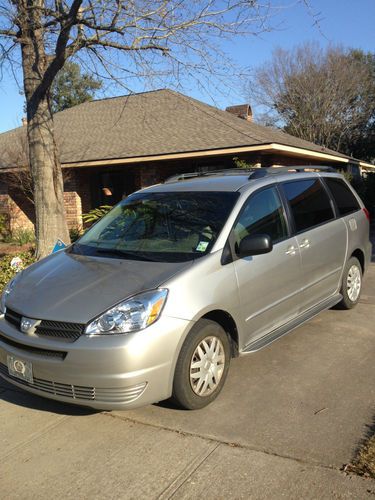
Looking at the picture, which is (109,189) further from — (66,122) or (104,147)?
(66,122)

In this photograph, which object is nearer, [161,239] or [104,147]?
[161,239]

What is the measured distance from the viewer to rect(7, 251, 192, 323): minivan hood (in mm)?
3307

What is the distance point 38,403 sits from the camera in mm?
3906

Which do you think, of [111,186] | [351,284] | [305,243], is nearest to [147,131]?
[111,186]

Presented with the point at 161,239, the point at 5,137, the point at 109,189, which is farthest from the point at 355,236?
the point at 5,137

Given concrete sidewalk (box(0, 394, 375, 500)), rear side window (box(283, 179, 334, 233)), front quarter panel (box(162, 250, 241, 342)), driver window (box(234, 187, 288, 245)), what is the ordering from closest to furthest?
concrete sidewalk (box(0, 394, 375, 500)) < front quarter panel (box(162, 250, 241, 342)) < driver window (box(234, 187, 288, 245)) < rear side window (box(283, 179, 334, 233))

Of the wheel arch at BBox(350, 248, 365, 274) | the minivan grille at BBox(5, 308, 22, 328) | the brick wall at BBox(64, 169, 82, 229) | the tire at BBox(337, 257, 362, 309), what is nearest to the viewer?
the minivan grille at BBox(5, 308, 22, 328)

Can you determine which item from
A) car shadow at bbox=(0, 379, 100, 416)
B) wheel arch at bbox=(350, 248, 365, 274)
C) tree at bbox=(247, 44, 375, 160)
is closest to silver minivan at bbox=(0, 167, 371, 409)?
car shadow at bbox=(0, 379, 100, 416)

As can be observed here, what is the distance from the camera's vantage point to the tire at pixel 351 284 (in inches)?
223

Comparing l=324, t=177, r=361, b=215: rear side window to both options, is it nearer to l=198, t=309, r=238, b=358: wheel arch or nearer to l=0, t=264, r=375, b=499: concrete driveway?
l=0, t=264, r=375, b=499: concrete driveway

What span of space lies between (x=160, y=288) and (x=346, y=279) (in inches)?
123

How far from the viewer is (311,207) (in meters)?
5.11

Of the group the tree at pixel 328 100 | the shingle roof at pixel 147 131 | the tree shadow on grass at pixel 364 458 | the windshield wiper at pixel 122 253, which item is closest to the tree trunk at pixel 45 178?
the windshield wiper at pixel 122 253

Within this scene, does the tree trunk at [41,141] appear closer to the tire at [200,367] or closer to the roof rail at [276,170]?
the roof rail at [276,170]
